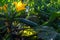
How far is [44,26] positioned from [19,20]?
8.1 inches

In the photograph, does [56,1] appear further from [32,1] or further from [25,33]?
[25,33]

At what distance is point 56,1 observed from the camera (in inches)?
89.0

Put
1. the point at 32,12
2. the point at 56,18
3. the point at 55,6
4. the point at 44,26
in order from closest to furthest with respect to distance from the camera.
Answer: the point at 44,26 < the point at 56,18 < the point at 32,12 < the point at 55,6

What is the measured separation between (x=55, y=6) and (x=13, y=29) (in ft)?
2.28

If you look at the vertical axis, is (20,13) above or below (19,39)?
above

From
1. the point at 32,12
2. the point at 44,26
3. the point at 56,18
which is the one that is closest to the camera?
the point at 44,26

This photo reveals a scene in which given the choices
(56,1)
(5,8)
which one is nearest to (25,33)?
(5,8)

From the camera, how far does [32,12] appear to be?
5.89ft

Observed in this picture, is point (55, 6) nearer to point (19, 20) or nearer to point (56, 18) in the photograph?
point (56, 18)

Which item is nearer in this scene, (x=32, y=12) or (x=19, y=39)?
(x=19, y=39)

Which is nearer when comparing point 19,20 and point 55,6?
point 19,20

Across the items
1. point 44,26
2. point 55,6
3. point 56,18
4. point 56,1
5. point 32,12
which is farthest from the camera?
point 56,1

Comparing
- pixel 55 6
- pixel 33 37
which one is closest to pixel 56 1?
pixel 55 6

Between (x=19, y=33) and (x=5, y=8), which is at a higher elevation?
(x=5, y=8)
